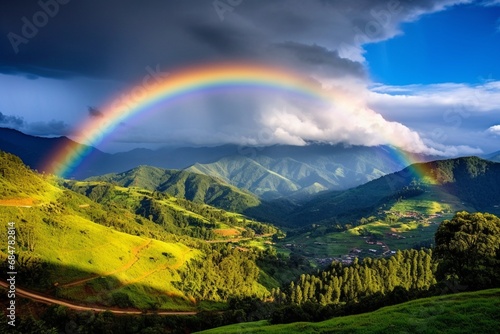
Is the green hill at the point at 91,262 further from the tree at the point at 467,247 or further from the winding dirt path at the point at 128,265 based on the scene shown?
the tree at the point at 467,247

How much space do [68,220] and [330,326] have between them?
15761cm

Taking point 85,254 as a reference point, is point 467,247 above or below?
below

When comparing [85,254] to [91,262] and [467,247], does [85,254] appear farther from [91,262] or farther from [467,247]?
[467,247]

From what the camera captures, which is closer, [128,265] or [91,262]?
[91,262]

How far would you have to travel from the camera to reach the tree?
64.4 meters

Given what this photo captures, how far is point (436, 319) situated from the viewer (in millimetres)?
36156

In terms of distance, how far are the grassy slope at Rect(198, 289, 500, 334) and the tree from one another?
75.9 feet

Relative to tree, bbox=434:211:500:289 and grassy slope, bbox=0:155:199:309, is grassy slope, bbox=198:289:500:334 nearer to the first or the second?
tree, bbox=434:211:500:289

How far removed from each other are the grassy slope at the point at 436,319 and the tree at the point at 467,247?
23.1 m

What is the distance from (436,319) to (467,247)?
1782 inches

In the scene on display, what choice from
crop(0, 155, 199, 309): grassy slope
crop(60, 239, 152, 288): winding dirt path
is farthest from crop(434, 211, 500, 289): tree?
crop(60, 239, 152, 288): winding dirt path

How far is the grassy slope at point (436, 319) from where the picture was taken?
3356 centimetres

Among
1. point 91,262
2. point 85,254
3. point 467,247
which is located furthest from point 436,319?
point 85,254

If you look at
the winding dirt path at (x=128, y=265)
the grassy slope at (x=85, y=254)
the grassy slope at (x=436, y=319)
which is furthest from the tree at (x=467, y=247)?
the winding dirt path at (x=128, y=265)
